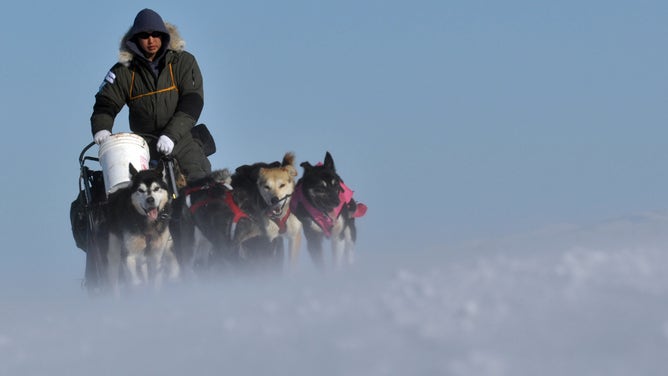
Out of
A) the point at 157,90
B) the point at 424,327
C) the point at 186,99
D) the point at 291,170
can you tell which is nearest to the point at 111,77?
the point at 157,90

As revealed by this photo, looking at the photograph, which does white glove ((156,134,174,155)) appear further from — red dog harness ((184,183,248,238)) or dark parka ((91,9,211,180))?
red dog harness ((184,183,248,238))

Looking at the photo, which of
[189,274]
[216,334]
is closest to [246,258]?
[189,274]

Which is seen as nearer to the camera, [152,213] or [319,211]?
[152,213]

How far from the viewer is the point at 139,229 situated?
→ 10.5 m

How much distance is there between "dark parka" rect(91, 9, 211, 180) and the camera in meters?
10.2

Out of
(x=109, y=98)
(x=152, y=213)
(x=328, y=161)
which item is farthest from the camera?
(x=328, y=161)

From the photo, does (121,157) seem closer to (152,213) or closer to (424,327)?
(152,213)

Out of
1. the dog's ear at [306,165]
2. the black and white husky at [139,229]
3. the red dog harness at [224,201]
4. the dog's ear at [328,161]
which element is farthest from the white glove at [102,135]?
the dog's ear at [328,161]

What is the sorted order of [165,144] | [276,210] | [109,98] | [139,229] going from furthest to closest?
1. [276,210]
2. [139,229]
3. [109,98]
4. [165,144]

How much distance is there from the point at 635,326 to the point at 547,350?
0.37 m

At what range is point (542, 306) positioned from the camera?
4.62m

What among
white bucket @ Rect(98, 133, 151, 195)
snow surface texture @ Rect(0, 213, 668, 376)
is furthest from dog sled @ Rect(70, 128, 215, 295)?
snow surface texture @ Rect(0, 213, 668, 376)

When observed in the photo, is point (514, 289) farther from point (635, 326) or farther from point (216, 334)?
point (216, 334)

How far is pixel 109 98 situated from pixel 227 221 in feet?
5.35
